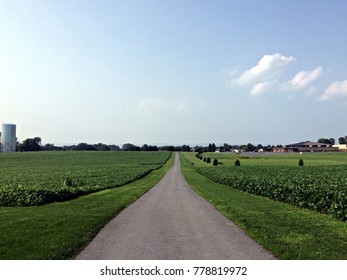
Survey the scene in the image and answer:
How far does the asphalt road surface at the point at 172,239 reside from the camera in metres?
8.55

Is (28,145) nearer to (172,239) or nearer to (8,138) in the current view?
(8,138)

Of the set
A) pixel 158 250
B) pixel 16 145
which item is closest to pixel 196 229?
pixel 158 250

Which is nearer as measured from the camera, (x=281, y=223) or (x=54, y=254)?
(x=54, y=254)

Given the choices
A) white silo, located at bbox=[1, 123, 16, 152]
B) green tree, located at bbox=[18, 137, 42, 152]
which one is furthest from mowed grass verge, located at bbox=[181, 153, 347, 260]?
green tree, located at bbox=[18, 137, 42, 152]

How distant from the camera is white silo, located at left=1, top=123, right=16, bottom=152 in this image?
176375 mm

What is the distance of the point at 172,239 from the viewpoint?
10352 millimetres

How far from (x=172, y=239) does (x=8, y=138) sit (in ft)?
638

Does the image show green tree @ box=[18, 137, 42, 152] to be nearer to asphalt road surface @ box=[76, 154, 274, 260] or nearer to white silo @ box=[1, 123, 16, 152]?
white silo @ box=[1, 123, 16, 152]

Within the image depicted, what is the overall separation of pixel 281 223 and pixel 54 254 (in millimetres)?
9219

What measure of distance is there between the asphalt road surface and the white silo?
609ft

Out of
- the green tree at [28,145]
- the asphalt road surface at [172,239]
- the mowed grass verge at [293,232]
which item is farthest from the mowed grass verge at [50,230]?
the green tree at [28,145]

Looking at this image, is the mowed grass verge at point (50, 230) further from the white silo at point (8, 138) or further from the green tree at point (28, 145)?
the green tree at point (28, 145)
